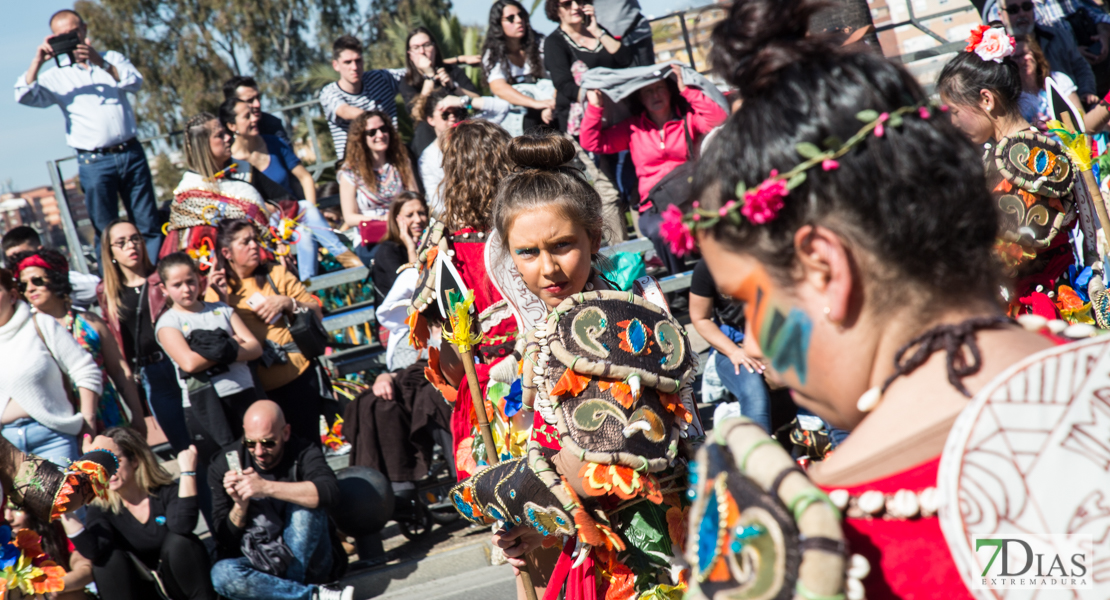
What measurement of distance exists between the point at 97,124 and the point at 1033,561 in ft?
24.7

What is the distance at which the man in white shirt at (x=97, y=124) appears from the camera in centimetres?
701

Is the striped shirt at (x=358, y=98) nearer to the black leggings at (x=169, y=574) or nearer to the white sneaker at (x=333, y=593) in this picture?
the black leggings at (x=169, y=574)

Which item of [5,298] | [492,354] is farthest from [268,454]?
[492,354]

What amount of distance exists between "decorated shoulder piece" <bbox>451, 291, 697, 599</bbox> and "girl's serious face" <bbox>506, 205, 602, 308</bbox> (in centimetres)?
42

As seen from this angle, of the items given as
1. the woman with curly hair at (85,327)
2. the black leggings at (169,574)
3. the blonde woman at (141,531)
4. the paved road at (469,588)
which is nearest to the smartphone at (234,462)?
the blonde woman at (141,531)

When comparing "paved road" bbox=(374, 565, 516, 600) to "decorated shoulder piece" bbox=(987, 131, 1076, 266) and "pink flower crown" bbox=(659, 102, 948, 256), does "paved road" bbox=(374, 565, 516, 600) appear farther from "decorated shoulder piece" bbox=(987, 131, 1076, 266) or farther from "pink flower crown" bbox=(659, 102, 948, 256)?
"pink flower crown" bbox=(659, 102, 948, 256)

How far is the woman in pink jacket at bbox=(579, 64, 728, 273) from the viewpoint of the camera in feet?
19.8

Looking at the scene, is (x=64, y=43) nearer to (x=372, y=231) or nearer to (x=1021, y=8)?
(x=372, y=231)

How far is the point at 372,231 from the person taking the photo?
22.4 feet

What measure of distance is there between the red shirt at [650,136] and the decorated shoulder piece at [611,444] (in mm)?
3905

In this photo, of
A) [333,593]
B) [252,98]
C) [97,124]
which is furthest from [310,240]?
[333,593]

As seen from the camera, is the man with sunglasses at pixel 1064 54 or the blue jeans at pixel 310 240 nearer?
the blue jeans at pixel 310 240

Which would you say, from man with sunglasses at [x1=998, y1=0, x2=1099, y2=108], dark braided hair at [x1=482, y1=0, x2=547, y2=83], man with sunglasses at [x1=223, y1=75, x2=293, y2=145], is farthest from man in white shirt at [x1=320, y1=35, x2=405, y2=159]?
man with sunglasses at [x1=998, y1=0, x2=1099, y2=108]

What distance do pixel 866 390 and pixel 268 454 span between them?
13.5 feet
